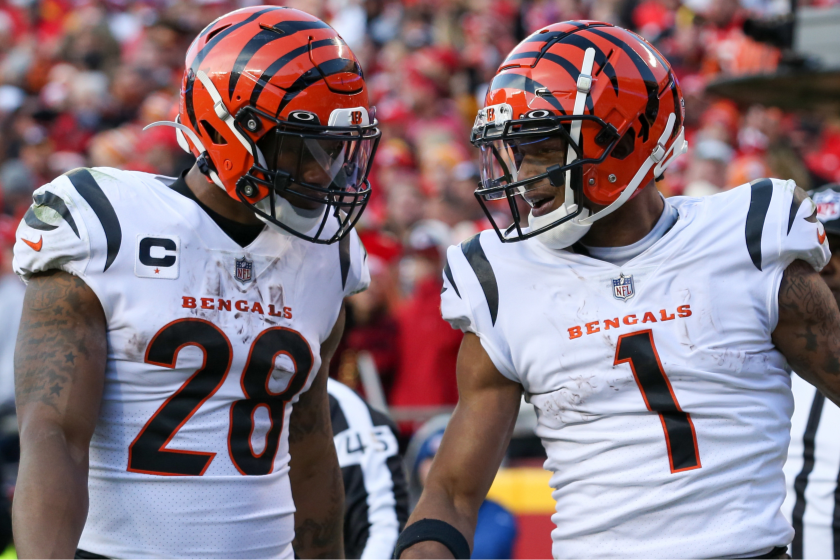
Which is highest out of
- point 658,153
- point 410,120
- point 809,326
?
point 410,120

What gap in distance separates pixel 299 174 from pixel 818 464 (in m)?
2.02

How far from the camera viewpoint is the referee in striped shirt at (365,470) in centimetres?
354

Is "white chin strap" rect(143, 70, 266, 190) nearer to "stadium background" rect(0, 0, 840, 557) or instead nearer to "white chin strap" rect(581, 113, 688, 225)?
"white chin strap" rect(581, 113, 688, 225)

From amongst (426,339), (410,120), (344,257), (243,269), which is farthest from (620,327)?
(410,120)

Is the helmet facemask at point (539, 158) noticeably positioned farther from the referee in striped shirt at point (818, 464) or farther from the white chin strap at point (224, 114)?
the referee in striped shirt at point (818, 464)

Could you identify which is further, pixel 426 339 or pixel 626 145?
pixel 426 339

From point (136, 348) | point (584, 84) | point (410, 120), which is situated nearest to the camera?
point (136, 348)

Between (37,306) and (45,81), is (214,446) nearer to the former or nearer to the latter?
(37,306)

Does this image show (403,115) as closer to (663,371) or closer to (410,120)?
(410,120)

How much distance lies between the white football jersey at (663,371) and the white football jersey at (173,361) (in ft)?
1.60

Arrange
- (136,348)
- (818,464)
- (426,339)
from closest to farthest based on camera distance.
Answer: (136,348)
(818,464)
(426,339)

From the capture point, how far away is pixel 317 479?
9.12 feet

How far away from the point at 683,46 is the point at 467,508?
659cm

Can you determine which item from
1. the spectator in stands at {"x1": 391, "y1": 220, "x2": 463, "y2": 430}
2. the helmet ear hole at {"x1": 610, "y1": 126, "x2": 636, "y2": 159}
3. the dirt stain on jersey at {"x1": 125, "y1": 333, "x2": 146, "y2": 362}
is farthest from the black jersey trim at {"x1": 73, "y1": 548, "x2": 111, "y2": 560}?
the spectator in stands at {"x1": 391, "y1": 220, "x2": 463, "y2": 430}
